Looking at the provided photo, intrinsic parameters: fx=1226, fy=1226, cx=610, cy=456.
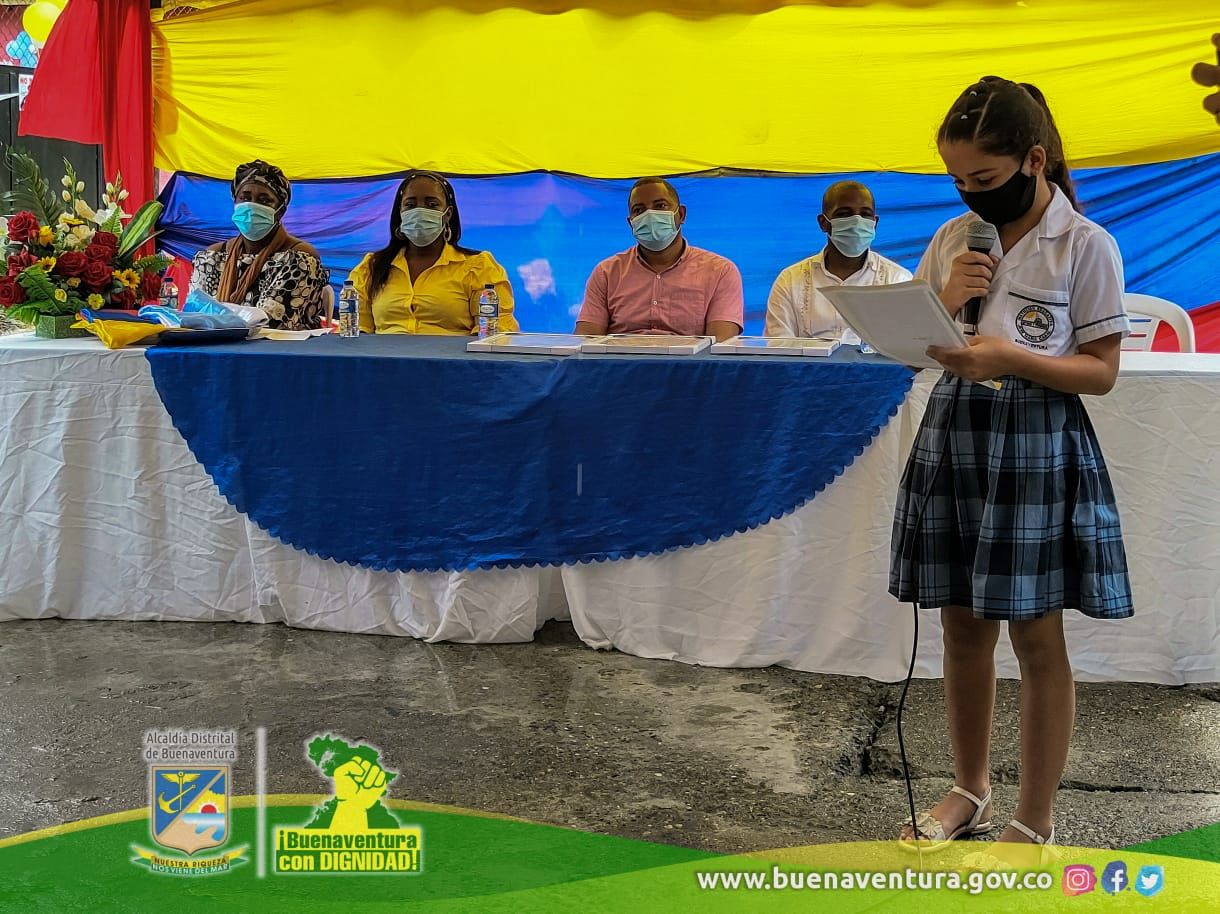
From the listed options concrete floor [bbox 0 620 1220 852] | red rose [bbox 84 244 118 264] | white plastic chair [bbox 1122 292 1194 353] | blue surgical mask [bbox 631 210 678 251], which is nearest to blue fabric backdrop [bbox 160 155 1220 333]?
white plastic chair [bbox 1122 292 1194 353]

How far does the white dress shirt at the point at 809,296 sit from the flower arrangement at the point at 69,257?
193 cm

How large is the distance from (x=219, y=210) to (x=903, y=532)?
4.34m

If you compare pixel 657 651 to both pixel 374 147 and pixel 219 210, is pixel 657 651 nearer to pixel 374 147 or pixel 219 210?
pixel 374 147

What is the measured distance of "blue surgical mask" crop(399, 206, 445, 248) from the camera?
153 inches

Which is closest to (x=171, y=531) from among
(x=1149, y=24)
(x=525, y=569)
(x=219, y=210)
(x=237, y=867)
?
(x=525, y=569)

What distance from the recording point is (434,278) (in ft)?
13.1

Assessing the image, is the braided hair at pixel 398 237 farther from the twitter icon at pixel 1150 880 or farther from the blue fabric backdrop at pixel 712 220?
the twitter icon at pixel 1150 880

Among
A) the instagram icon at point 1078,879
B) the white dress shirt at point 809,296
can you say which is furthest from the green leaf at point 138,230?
the instagram icon at point 1078,879

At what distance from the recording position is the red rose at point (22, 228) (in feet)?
11.5

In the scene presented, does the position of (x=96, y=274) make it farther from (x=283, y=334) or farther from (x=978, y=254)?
(x=978, y=254)

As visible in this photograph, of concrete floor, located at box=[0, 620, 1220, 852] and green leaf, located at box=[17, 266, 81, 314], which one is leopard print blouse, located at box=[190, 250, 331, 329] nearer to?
green leaf, located at box=[17, 266, 81, 314]

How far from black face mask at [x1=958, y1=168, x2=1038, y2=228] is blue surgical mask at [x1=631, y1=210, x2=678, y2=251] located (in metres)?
2.03

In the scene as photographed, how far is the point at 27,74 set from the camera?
6934 millimetres

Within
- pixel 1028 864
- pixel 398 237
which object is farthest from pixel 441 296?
pixel 1028 864
